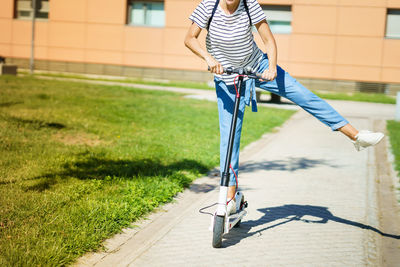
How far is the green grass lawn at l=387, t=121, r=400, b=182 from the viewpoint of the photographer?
878 cm

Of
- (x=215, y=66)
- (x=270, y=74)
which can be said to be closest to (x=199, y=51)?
(x=215, y=66)

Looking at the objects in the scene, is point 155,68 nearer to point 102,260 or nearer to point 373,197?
point 373,197

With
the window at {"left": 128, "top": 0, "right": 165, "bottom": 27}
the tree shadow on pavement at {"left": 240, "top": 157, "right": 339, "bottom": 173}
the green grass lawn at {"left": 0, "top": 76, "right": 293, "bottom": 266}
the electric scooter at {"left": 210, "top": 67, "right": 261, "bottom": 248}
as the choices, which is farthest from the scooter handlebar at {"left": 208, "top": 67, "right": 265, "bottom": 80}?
the window at {"left": 128, "top": 0, "right": 165, "bottom": 27}

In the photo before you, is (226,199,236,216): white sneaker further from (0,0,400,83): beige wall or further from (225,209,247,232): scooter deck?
(0,0,400,83): beige wall

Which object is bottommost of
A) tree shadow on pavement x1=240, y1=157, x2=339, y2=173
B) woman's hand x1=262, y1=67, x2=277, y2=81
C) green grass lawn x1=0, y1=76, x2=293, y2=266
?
tree shadow on pavement x1=240, y1=157, x2=339, y2=173

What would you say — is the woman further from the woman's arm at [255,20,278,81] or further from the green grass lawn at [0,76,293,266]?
the green grass lawn at [0,76,293,266]

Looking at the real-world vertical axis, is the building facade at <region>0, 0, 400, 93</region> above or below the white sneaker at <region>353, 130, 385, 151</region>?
above

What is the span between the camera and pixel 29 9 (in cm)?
3103

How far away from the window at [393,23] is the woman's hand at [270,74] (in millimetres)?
24307

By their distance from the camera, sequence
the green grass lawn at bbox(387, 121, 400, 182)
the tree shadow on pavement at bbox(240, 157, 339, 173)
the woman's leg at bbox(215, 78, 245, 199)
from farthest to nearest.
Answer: the green grass lawn at bbox(387, 121, 400, 182), the tree shadow on pavement at bbox(240, 157, 339, 173), the woman's leg at bbox(215, 78, 245, 199)

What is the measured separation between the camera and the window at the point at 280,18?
27.6m

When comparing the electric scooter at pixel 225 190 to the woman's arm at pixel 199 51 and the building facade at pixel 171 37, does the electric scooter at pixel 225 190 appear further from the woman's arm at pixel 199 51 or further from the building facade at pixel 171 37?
the building facade at pixel 171 37

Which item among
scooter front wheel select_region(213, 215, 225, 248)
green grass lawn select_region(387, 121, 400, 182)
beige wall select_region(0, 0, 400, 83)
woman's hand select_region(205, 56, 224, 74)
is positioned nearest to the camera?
woman's hand select_region(205, 56, 224, 74)

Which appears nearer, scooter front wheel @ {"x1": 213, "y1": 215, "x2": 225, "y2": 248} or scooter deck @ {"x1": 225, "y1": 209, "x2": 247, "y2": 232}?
scooter front wheel @ {"x1": 213, "y1": 215, "x2": 225, "y2": 248}
